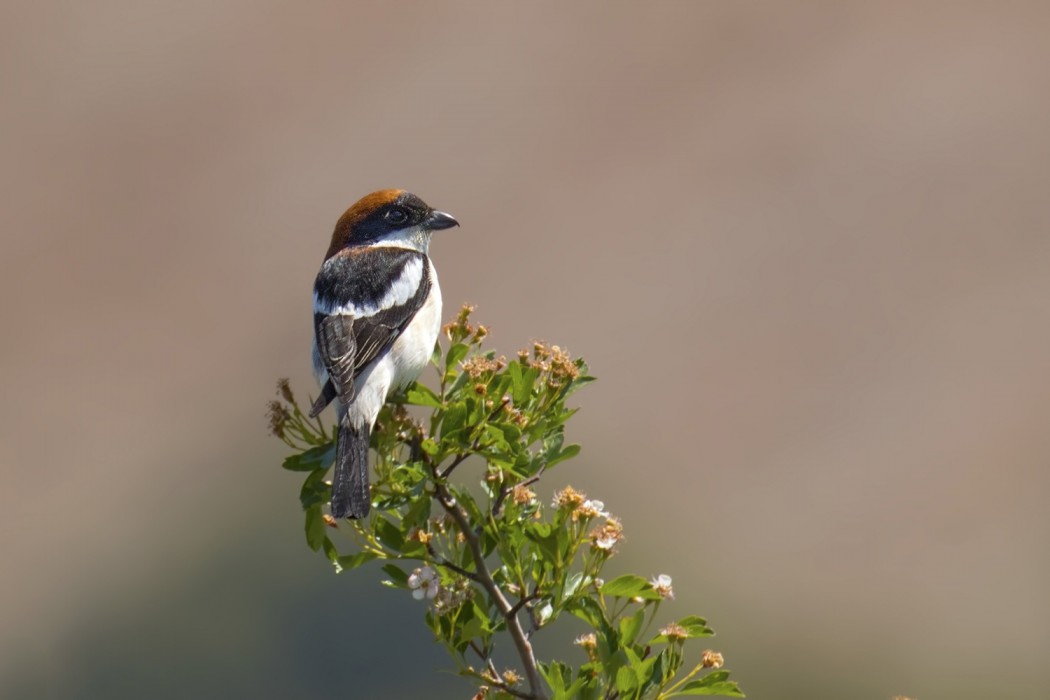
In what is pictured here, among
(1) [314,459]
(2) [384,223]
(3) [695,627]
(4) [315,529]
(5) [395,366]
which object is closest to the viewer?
(3) [695,627]

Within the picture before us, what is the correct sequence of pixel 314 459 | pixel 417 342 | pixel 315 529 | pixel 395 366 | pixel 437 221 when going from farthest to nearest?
1. pixel 437 221
2. pixel 417 342
3. pixel 395 366
4. pixel 314 459
5. pixel 315 529

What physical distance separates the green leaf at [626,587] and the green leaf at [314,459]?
1.16 meters

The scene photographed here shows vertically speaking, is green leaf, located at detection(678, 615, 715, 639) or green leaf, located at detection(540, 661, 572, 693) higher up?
green leaf, located at detection(678, 615, 715, 639)

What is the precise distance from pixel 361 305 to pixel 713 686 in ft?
8.64

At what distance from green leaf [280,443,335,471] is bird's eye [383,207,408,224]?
2034 mm

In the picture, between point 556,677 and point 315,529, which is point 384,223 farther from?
point 556,677

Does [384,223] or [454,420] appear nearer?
[454,420]

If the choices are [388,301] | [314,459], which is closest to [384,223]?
[388,301]

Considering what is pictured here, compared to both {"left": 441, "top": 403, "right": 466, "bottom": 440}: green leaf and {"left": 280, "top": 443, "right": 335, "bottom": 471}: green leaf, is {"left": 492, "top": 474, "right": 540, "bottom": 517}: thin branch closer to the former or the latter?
{"left": 441, "top": 403, "right": 466, "bottom": 440}: green leaf

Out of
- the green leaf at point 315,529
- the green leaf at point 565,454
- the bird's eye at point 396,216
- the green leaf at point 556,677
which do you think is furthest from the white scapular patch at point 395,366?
the green leaf at point 556,677

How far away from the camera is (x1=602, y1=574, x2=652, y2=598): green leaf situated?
4074mm

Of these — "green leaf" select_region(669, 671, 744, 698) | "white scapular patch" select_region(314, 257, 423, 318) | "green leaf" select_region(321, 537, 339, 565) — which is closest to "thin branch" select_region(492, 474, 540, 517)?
"green leaf" select_region(321, 537, 339, 565)

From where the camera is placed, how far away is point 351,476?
180 inches

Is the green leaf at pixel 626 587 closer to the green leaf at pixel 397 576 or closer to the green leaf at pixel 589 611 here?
the green leaf at pixel 589 611
